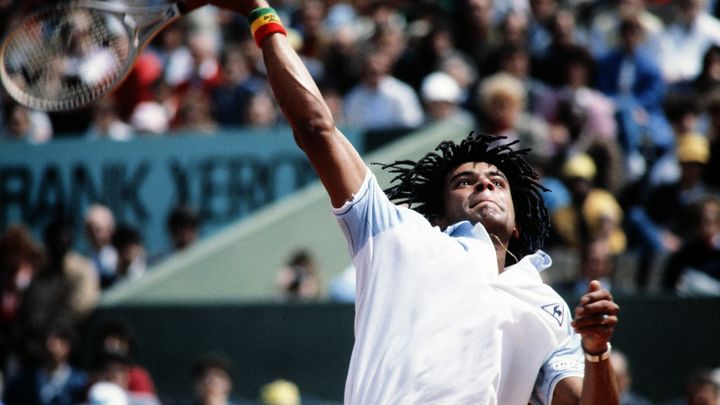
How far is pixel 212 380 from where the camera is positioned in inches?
347

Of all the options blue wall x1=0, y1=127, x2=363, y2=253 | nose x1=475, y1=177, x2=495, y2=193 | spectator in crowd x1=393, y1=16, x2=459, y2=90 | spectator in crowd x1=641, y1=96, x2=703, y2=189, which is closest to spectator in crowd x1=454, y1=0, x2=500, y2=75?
spectator in crowd x1=393, y1=16, x2=459, y2=90

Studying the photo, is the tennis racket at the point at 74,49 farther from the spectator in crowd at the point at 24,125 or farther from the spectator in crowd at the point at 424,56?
the spectator in crowd at the point at 24,125

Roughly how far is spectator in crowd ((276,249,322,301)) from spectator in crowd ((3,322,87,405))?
157cm

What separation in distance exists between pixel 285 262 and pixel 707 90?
3.52 m

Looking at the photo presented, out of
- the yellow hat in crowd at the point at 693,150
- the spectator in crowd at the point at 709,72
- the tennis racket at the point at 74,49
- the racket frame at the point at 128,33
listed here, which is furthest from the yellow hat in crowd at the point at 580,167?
the racket frame at the point at 128,33

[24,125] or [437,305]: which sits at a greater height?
[437,305]

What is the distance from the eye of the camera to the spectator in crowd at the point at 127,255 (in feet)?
35.5

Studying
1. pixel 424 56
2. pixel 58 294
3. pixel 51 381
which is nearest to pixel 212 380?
pixel 51 381

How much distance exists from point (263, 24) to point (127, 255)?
22.4 ft

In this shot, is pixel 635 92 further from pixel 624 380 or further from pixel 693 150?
pixel 624 380

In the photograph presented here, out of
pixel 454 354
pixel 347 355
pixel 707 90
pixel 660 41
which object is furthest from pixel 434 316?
pixel 660 41

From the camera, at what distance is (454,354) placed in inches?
158

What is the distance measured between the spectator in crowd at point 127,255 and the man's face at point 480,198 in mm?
6518

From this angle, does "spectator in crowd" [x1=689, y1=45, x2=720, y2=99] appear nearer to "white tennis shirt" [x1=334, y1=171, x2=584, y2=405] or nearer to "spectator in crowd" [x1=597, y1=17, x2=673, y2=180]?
"spectator in crowd" [x1=597, y1=17, x2=673, y2=180]
